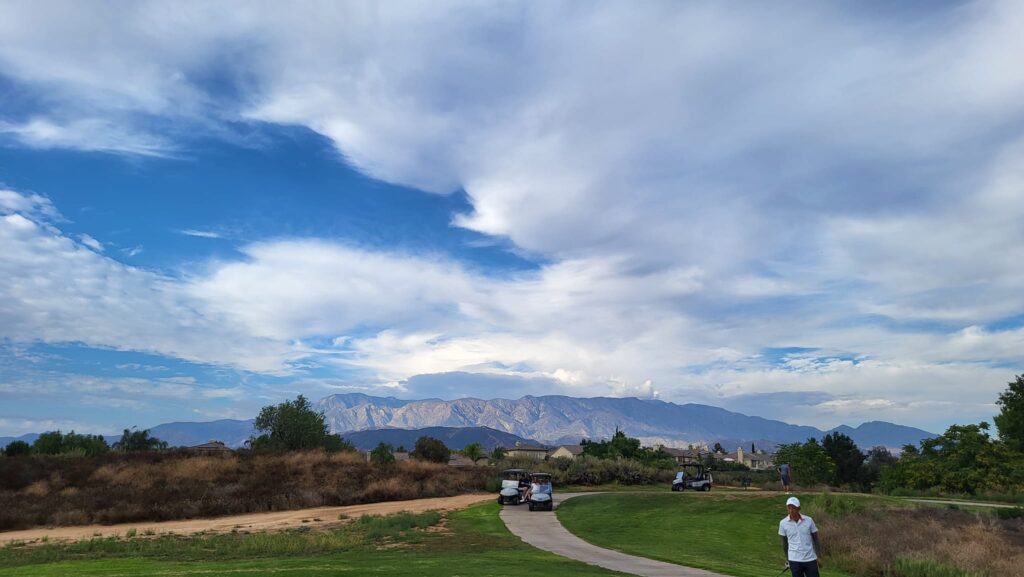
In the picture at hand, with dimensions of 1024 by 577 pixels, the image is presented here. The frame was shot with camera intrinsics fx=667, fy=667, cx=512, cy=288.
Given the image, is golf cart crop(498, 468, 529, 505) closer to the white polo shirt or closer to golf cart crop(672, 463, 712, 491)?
golf cart crop(672, 463, 712, 491)

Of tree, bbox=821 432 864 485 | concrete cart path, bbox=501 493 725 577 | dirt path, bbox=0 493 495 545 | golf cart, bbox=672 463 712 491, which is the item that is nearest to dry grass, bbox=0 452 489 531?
dirt path, bbox=0 493 495 545

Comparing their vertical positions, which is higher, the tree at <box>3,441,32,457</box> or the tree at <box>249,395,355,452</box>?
the tree at <box>249,395,355,452</box>

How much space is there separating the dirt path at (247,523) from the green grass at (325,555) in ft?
15.5

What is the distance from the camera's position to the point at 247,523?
37375 mm

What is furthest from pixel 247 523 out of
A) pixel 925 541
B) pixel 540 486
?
pixel 925 541

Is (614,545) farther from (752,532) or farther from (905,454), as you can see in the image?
(905,454)

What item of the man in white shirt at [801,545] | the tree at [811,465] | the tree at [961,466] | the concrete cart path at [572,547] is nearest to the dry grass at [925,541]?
the concrete cart path at [572,547]

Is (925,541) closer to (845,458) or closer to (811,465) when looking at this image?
(811,465)

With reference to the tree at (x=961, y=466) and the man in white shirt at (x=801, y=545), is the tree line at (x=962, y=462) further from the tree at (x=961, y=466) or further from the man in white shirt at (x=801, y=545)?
the man in white shirt at (x=801, y=545)

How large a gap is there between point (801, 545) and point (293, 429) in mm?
71692

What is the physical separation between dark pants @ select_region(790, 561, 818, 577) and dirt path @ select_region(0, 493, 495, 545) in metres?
27.0

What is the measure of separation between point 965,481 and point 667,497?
27480 millimetres

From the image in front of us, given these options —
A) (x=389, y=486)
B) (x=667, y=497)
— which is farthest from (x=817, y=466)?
(x=389, y=486)

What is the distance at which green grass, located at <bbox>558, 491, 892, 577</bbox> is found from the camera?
23.4 meters
